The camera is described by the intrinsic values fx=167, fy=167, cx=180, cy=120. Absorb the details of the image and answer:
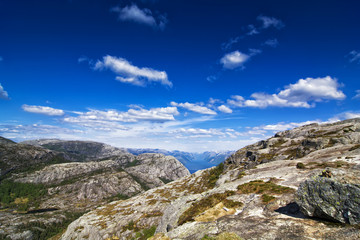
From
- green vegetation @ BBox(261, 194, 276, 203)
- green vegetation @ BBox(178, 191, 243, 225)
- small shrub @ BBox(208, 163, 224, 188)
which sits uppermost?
green vegetation @ BBox(261, 194, 276, 203)

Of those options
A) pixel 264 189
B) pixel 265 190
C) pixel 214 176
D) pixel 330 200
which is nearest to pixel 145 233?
pixel 264 189

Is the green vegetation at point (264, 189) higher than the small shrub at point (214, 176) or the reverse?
higher

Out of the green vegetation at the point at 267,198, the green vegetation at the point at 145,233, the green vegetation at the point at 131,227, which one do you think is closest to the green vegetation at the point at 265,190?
the green vegetation at the point at 267,198

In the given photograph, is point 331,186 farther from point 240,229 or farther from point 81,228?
point 81,228

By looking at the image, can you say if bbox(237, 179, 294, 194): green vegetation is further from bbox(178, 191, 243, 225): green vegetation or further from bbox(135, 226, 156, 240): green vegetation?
bbox(135, 226, 156, 240): green vegetation

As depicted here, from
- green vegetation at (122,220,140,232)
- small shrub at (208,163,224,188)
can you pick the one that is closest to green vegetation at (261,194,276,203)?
green vegetation at (122,220,140,232)

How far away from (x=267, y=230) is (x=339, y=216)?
16.9 feet

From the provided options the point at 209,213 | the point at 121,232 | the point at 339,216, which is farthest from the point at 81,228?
the point at 339,216

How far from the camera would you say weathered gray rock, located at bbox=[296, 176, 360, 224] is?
11.8 m

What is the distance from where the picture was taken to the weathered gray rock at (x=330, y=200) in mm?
11759

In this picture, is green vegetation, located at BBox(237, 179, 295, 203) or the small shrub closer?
green vegetation, located at BBox(237, 179, 295, 203)

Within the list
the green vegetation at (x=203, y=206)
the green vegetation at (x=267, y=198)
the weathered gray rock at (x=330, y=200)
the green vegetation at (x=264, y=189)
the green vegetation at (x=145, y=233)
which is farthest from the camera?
the green vegetation at (x=145, y=233)

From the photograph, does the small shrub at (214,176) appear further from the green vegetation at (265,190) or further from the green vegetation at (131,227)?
the green vegetation at (265,190)

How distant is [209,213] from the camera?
19391 millimetres
